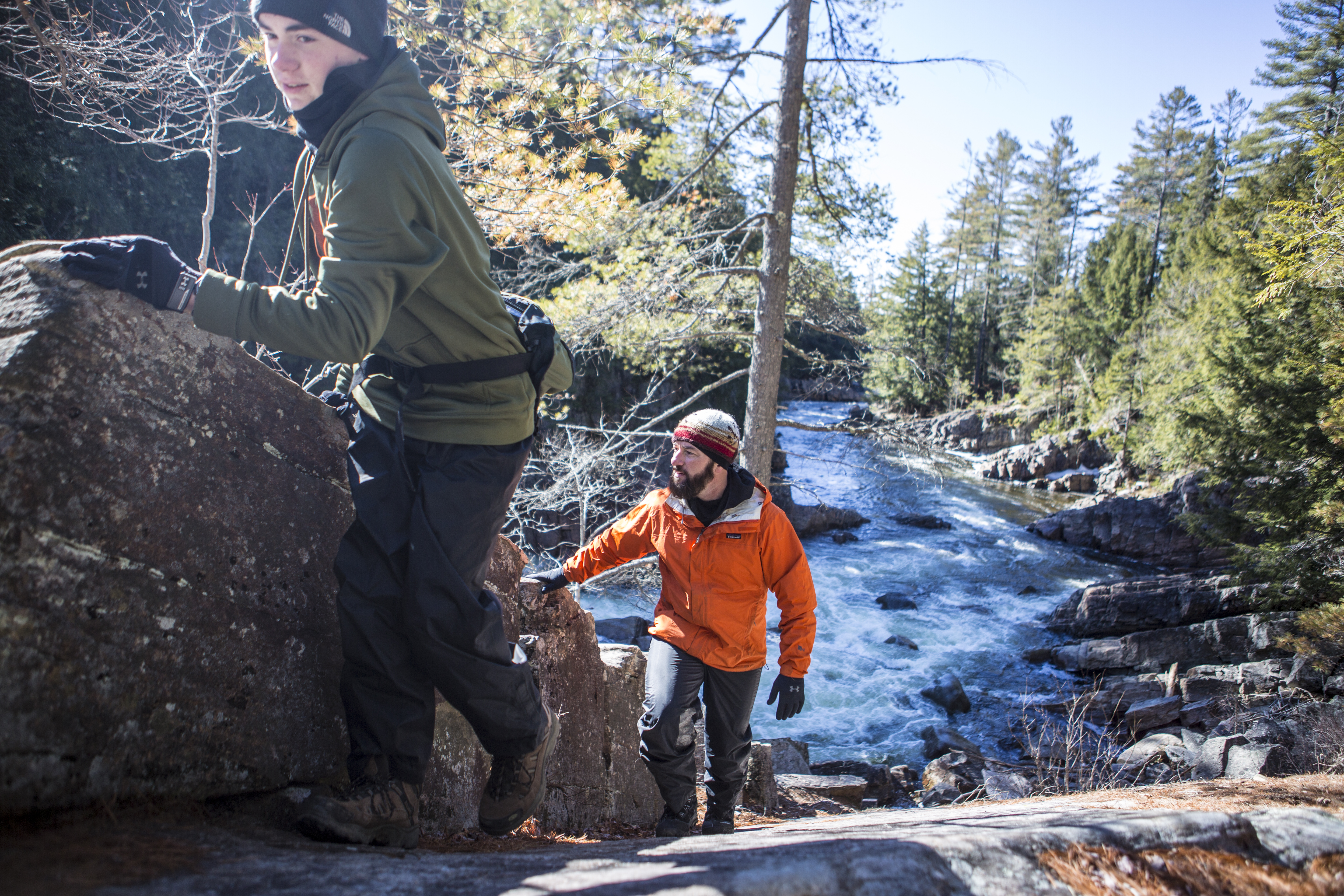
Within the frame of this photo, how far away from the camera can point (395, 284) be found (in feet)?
6.23

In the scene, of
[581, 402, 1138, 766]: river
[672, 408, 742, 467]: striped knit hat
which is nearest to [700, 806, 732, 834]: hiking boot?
[672, 408, 742, 467]: striped knit hat

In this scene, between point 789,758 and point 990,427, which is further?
point 990,427

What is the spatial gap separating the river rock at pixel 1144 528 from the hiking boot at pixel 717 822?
17.6 meters

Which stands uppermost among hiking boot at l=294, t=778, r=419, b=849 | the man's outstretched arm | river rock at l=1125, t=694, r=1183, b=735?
the man's outstretched arm

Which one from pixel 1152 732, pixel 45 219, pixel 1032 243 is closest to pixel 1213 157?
pixel 1032 243

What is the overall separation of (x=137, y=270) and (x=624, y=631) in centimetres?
1070

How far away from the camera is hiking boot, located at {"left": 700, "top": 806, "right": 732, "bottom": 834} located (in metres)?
3.57

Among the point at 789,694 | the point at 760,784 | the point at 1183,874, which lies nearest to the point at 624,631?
the point at 760,784

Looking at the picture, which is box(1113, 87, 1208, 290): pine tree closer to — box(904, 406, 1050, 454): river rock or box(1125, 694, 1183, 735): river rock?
box(904, 406, 1050, 454): river rock

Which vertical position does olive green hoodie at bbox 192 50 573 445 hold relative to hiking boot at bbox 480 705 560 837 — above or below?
above

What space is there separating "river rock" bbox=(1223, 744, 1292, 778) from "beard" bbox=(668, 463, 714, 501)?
21.4 ft

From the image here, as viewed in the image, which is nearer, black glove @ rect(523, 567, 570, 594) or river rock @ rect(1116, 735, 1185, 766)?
black glove @ rect(523, 567, 570, 594)

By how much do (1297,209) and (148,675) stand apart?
458 inches

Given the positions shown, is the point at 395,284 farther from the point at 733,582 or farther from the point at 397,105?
the point at 733,582
